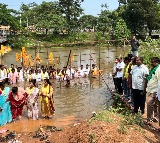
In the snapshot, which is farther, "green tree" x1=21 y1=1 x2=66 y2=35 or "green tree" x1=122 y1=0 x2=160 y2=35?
"green tree" x1=21 y1=1 x2=66 y2=35

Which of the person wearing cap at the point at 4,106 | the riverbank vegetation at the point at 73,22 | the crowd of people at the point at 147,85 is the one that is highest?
the riverbank vegetation at the point at 73,22

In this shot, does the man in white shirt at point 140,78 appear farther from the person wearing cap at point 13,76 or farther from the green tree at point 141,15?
the green tree at point 141,15

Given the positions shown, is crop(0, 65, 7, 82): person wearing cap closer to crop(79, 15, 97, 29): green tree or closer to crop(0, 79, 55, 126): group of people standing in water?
crop(0, 79, 55, 126): group of people standing in water

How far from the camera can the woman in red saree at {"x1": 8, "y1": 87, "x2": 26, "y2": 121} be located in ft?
30.0

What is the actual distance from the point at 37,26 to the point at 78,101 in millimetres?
36009

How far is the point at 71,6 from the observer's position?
50.5m

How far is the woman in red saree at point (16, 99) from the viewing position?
360 inches

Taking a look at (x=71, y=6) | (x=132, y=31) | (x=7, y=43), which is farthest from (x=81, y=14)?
(x=7, y=43)

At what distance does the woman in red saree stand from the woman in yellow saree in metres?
0.66

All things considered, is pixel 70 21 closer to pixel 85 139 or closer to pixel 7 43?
pixel 7 43

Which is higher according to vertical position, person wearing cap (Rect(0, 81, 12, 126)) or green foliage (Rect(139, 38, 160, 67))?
green foliage (Rect(139, 38, 160, 67))

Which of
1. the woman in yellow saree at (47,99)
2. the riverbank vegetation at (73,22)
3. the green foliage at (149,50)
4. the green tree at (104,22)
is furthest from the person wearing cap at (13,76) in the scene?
the green tree at (104,22)

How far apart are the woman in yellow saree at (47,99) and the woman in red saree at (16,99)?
2.16ft

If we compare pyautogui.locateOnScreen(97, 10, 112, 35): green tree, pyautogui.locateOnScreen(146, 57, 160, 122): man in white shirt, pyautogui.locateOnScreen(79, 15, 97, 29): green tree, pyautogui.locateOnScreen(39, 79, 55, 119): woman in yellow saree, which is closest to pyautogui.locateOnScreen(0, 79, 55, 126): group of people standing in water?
pyautogui.locateOnScreen(39, 79, 55, 119): woman in yellow saree
